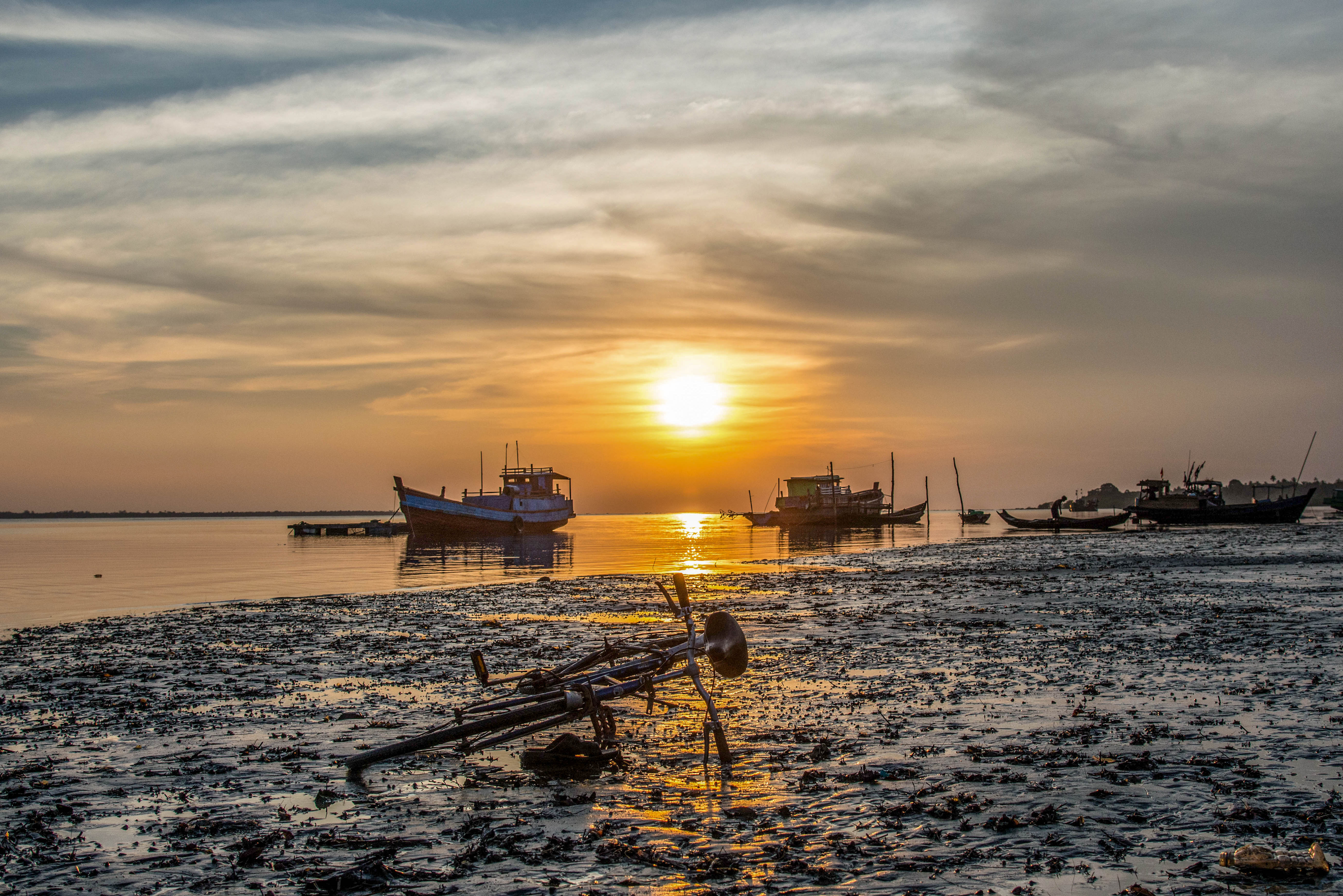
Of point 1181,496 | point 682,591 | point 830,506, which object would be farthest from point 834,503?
point 682,591

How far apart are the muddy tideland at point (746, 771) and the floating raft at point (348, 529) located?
9108 centimetres

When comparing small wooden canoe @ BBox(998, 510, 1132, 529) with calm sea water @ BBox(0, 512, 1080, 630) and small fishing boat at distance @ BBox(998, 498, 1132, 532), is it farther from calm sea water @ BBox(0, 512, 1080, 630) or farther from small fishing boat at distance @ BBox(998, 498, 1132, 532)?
calm sea water @ BBox(0, 512, 1080, 630)

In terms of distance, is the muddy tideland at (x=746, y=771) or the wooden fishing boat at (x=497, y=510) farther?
the wooden fishing boat at (x=497, y=510)

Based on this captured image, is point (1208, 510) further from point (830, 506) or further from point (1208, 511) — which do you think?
point (830, 506)

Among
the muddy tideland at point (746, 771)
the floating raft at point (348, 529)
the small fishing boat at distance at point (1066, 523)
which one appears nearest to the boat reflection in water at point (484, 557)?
the floating raft at point (348, 529)

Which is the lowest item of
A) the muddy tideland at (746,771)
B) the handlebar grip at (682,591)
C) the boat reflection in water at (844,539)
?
the boat reflection in water at (844,539)

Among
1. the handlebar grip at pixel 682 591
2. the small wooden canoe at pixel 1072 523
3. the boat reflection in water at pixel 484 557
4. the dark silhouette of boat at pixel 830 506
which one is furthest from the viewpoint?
the dark silhouette of boat at pixel 830 506

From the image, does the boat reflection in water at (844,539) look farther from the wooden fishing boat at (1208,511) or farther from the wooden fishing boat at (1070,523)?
the wooden fishing boat at (1208,511)

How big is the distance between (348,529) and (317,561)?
5816 cm

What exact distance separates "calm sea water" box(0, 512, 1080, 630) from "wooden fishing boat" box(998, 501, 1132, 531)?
2868mm

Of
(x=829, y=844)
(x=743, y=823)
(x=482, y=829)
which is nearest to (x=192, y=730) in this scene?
(x=482, y=829)

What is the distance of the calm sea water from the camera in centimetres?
3244

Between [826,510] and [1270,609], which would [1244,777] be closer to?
[1270,609]

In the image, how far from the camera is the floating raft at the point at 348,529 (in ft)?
349
